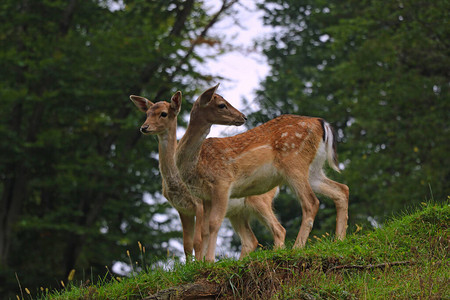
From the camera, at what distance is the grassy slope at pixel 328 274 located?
5973mm

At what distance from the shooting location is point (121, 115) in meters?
19.6

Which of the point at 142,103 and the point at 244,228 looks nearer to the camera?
the point at 142,103

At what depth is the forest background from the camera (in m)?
18.1

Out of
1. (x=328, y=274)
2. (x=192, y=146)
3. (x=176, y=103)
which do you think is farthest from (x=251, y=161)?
(x=328, y=274)

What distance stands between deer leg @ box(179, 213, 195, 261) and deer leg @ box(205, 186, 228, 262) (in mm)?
820

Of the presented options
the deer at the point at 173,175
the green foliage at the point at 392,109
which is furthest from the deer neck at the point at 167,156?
the green foliage at the point at 392,109

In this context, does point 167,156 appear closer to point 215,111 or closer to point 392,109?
point 215,111

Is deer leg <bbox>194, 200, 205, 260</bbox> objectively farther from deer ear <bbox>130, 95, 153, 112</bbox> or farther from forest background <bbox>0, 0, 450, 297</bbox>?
forest background <bbox>0, 0, 450, 297</bbox>

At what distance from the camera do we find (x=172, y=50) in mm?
19062

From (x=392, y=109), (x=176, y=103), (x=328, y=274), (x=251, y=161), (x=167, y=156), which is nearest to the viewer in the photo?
(x=328, y=274)

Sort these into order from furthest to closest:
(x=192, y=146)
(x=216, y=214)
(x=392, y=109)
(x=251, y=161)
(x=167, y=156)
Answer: (x=392, y=109), (x=167, y=156), (x=251, y=161), (x=192, y=146), (x=216, y=214)

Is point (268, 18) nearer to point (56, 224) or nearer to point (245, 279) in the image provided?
point (56, 224)

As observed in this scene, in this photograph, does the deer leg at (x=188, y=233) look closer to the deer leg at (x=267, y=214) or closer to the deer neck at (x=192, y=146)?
the deer neck at (x=192, y=146)

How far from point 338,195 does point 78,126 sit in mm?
12031
